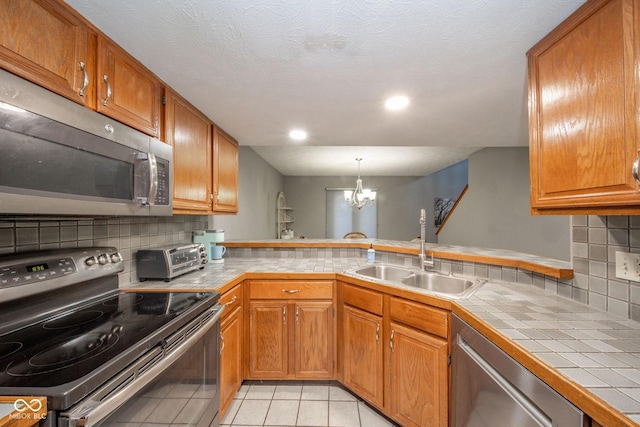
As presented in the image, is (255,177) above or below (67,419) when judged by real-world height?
above

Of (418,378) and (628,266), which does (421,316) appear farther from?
(628,266)

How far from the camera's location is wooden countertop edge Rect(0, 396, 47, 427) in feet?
1.76

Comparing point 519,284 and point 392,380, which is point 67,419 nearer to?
point 392,380

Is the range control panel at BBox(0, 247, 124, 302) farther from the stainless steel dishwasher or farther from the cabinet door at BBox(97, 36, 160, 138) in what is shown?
the stainless steel dishwasher

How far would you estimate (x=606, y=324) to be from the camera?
100 centimetres

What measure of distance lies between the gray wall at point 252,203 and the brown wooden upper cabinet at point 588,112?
259 cm

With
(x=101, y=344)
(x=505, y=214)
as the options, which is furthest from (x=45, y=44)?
(x=505, y=214)

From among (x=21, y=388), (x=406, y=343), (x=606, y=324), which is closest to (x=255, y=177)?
(x=406, y=343)

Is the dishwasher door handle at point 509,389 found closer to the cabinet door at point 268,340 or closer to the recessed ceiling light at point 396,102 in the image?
the cabinet door at point 268,340

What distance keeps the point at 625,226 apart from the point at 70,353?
2.02 metres

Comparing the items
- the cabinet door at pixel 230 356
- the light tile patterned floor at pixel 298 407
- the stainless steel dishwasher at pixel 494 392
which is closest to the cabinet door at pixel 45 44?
the cabinet door at pixel 230 356

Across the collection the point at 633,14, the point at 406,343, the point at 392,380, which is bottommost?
the point at 392,380

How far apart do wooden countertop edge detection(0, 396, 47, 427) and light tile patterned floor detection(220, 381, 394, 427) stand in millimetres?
1316

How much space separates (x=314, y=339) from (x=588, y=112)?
189 cm
